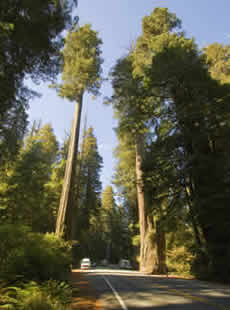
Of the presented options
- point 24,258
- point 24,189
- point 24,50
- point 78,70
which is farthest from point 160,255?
point 24,50

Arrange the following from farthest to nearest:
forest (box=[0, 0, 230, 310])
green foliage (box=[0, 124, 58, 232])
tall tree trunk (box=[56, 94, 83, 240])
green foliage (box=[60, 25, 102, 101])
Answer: green foliage (box=[0, 124, 58, 232])
green foliage (box=[60, 25, 102, 101])
tall tree trunk (box=[56, 94, 83, 240])
forest (box=[0, 0, 230, 310])

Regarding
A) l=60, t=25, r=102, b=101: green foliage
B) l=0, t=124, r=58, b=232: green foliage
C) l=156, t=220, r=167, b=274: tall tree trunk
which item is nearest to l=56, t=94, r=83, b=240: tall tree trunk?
l=60, t=25, r=102, b=101: green foliage

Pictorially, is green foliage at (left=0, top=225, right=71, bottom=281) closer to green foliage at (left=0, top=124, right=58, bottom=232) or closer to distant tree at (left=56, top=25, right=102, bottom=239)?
distant tree at (left=56, top=25, right=102, bottom=239)

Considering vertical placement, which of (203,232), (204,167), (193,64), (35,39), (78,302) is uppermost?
Answer: (193,64)

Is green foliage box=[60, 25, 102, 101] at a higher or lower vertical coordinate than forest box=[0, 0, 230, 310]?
higher

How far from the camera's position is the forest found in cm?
786

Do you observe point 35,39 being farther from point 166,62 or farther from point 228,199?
point 228,199

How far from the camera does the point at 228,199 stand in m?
11.6

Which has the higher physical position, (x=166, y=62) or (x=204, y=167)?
(x=166, y=62)

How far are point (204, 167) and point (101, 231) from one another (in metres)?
48.0

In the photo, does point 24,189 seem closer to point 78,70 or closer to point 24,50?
point 78,70

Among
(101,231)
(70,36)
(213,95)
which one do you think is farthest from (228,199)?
(101,231)

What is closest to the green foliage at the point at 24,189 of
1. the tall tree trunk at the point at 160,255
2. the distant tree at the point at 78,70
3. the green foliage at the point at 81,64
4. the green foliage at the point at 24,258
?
the distant tree at the point at 78,70

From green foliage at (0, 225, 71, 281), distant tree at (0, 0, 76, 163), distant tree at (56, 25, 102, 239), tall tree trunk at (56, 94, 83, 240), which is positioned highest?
distant tree at (56, 25, 102, 239)
